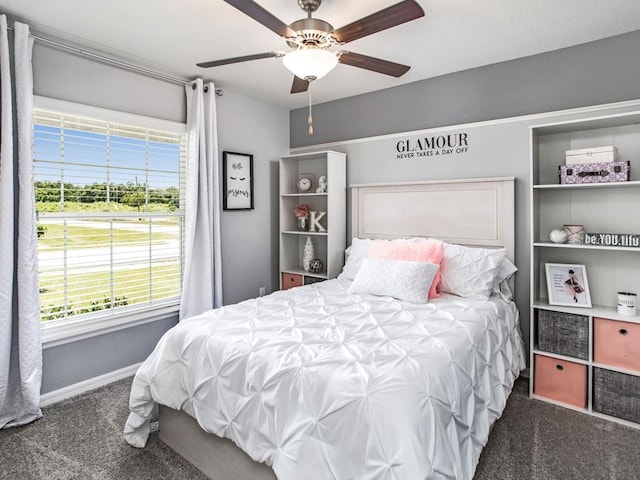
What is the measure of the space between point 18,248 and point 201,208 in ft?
4.38

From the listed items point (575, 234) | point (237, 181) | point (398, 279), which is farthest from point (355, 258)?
point (575, 234)

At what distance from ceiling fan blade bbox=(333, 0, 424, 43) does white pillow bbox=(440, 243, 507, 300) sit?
5.74 ft

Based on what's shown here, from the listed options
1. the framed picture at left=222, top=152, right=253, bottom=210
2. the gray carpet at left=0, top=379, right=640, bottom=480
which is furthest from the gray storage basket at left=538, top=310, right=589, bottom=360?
the framed picture at left=222, top=152, right=253, bottom=210

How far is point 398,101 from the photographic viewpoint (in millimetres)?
3607

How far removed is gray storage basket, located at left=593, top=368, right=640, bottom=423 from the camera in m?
2.33

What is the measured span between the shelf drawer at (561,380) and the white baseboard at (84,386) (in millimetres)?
3105

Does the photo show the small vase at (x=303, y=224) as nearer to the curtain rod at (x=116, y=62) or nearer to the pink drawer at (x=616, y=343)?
the curtain rod at (x=116, y=62)

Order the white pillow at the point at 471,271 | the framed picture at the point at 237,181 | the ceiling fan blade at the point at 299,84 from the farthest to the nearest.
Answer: the framed picture at the point at 237,181
the white pillow at the point at 471,271
the ceiling fan blade at the point at 299,84

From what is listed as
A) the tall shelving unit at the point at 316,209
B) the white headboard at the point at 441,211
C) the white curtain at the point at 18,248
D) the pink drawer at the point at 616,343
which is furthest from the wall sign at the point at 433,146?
the white curtain at the point at 18,248

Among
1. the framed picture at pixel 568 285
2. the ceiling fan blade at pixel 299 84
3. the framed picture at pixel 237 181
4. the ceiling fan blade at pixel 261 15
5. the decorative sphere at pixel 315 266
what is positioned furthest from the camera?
the decorative sphere at pixel 315 266

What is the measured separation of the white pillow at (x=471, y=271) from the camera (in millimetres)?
2730

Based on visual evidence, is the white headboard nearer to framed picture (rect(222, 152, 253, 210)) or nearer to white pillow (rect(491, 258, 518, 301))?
white pillow (rect(491, 258, 518, 301))

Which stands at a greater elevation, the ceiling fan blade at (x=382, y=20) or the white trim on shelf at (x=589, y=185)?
the ceiling fan blade at (x=382, y=20)

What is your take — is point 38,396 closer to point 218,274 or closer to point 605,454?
point 218,274
